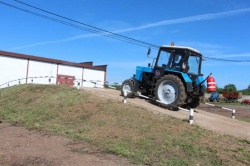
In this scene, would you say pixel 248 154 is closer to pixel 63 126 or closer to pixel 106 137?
pixel 106 137

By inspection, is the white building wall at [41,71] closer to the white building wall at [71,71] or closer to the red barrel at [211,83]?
the white building wall at [71,71]

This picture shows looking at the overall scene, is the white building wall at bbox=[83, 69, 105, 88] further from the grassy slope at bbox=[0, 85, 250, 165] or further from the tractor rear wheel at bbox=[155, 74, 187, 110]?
the tractor rear wheel at bbox=[155, 74, 187, 110]

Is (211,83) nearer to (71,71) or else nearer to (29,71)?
(29,71)

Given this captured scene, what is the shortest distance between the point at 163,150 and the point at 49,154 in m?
3.01

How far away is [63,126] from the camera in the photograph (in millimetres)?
11492

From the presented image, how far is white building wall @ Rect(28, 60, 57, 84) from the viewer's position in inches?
1304

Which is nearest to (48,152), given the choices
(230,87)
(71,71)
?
(71,71)

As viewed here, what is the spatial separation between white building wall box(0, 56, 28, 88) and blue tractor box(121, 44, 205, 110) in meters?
18.7

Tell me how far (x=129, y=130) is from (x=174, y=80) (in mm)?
4583

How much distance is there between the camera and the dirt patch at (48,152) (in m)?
7.40

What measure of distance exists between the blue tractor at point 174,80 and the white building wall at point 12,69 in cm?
1872

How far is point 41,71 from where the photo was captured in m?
34.1

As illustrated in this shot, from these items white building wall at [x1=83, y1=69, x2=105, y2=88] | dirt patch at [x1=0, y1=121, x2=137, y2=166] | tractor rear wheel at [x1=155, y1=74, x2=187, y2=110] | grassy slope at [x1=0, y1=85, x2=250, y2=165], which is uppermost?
white building wall at [x1=83, y1=69, x2=105, y2=88]

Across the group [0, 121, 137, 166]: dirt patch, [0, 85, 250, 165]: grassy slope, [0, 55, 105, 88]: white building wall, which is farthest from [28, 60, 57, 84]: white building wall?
[0, 121, 137, 166]: dirt patch
